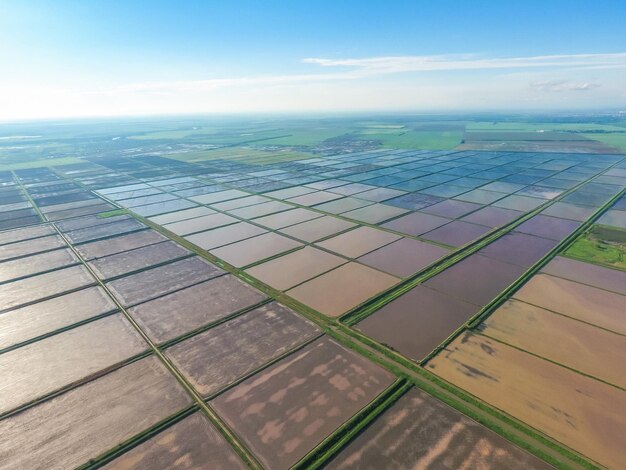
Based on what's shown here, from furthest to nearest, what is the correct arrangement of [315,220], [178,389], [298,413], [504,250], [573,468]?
[315,220] → [504,250] → [178,389] → [298,413] → [573,468]

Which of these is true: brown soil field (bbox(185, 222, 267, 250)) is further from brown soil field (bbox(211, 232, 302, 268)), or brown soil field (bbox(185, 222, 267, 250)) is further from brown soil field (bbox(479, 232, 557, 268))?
brown soil field (bbox(479, 232, 557, 268))

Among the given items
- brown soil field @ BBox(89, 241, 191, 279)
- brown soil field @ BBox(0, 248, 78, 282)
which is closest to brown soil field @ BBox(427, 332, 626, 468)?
brown soil field @ BBox(89, 241, 191, 279)

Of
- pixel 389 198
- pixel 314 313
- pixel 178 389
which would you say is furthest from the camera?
pixel 389 198


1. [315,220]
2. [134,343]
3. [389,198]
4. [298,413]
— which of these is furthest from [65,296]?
[389,198]

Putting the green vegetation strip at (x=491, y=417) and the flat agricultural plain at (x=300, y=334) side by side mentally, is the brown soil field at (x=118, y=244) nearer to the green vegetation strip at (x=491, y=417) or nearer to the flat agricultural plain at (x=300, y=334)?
the flat agricultural plain at (x=300, y=334)

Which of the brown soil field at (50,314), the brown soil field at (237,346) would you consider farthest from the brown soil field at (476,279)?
the brown soil field at (50,314)

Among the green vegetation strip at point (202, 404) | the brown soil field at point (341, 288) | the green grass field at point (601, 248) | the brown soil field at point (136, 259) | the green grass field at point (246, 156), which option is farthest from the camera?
the green grass field at point (246, 156)

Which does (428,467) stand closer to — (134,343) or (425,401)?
(425,401)
